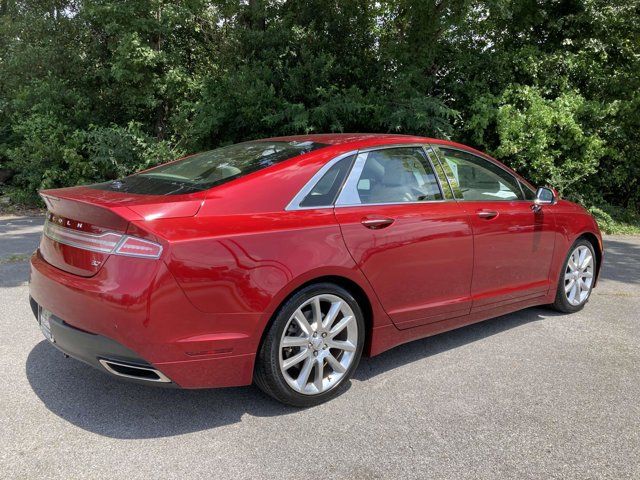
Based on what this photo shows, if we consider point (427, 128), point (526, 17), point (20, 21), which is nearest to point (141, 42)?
point (20, 21)

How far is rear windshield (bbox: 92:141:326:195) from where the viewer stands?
10.1 feet

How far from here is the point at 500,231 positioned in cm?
401

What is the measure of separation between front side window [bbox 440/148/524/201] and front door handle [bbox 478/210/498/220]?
12cm

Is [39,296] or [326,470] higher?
[39,296]

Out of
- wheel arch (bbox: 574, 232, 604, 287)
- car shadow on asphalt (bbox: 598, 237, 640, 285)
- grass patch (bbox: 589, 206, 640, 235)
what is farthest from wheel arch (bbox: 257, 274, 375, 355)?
grass patch (bbox: 589, 206, 640, 235)

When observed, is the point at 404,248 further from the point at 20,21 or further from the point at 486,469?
the point at 20,21

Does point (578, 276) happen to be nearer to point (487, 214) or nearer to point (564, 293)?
point (564, 293)

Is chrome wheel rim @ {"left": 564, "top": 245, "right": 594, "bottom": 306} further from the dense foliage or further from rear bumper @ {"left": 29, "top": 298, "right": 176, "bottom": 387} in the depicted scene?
the dense foliage

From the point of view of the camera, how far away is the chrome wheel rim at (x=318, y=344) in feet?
9.81

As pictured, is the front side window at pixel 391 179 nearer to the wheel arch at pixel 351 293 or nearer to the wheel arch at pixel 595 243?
the wheel arch at pixel 351 293

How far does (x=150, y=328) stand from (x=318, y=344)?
96 centimetres

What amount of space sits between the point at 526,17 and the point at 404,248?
9.71m

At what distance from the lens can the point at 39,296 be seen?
3.05 meters

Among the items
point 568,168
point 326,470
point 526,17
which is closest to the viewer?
point 326,470
